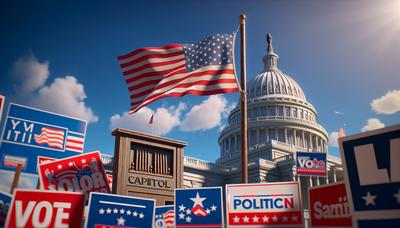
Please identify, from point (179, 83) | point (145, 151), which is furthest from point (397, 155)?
point (145, 151)

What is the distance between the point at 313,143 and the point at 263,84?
19838mm

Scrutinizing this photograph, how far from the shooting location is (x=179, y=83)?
10102 millimetres

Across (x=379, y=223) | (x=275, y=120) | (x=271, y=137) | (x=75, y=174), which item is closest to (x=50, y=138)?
(x=75, y=174)

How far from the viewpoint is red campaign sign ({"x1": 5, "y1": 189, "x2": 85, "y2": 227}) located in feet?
17.3

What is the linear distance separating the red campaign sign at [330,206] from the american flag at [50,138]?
555 cm

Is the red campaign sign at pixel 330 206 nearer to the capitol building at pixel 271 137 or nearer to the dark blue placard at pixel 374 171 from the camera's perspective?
the dark blue placard at pixel 374 171

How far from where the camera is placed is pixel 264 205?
6.14m

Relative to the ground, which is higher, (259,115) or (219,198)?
(259,115)

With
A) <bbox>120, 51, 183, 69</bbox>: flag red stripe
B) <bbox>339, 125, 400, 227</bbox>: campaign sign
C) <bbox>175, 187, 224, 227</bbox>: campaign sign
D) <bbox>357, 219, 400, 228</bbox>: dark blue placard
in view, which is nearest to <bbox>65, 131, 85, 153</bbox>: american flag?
<bbox>175, 187, 224, 227</bbox>: campaign sign

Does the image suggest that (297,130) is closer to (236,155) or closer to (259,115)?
(259,115)

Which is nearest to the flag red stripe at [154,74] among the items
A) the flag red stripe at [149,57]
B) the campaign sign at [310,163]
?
the flag red stripe at [149,57]

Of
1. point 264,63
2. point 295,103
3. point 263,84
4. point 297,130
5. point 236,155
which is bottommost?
point 236,155

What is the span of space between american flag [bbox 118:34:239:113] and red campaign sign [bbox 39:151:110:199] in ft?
11.2

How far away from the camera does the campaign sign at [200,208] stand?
6.54 meters
